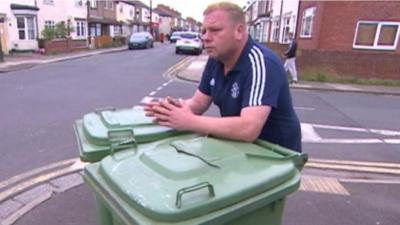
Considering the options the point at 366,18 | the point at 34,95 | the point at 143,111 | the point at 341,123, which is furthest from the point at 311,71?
the point at 143,111

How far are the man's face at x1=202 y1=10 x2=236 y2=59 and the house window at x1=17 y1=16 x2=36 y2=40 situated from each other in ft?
81.8

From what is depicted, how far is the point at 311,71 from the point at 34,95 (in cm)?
1011

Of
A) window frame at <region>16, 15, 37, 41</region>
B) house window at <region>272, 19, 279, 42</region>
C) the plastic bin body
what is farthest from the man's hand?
house window at <region>272, 19, 279, 42</region>

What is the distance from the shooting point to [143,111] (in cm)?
236

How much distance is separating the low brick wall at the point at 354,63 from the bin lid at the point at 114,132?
1261 cm

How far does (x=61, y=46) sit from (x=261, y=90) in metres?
25.5

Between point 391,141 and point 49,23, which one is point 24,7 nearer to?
point 49,23

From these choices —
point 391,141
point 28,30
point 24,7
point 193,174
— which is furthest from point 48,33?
point 193,174

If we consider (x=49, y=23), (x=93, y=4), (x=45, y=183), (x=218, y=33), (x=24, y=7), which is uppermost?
(x=93, y=4)

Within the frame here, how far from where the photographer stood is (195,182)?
142 cm

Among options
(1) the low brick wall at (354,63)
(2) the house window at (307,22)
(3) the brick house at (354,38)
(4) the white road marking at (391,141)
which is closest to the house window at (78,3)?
(2) the house window at (307,22)

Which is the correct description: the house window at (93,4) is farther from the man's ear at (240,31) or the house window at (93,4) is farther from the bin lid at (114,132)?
the man's ear at (240,31)

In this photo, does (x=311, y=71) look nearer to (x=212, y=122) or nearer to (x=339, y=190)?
(x=339, y=190)

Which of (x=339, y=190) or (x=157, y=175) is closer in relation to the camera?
(x=157, y=175)
